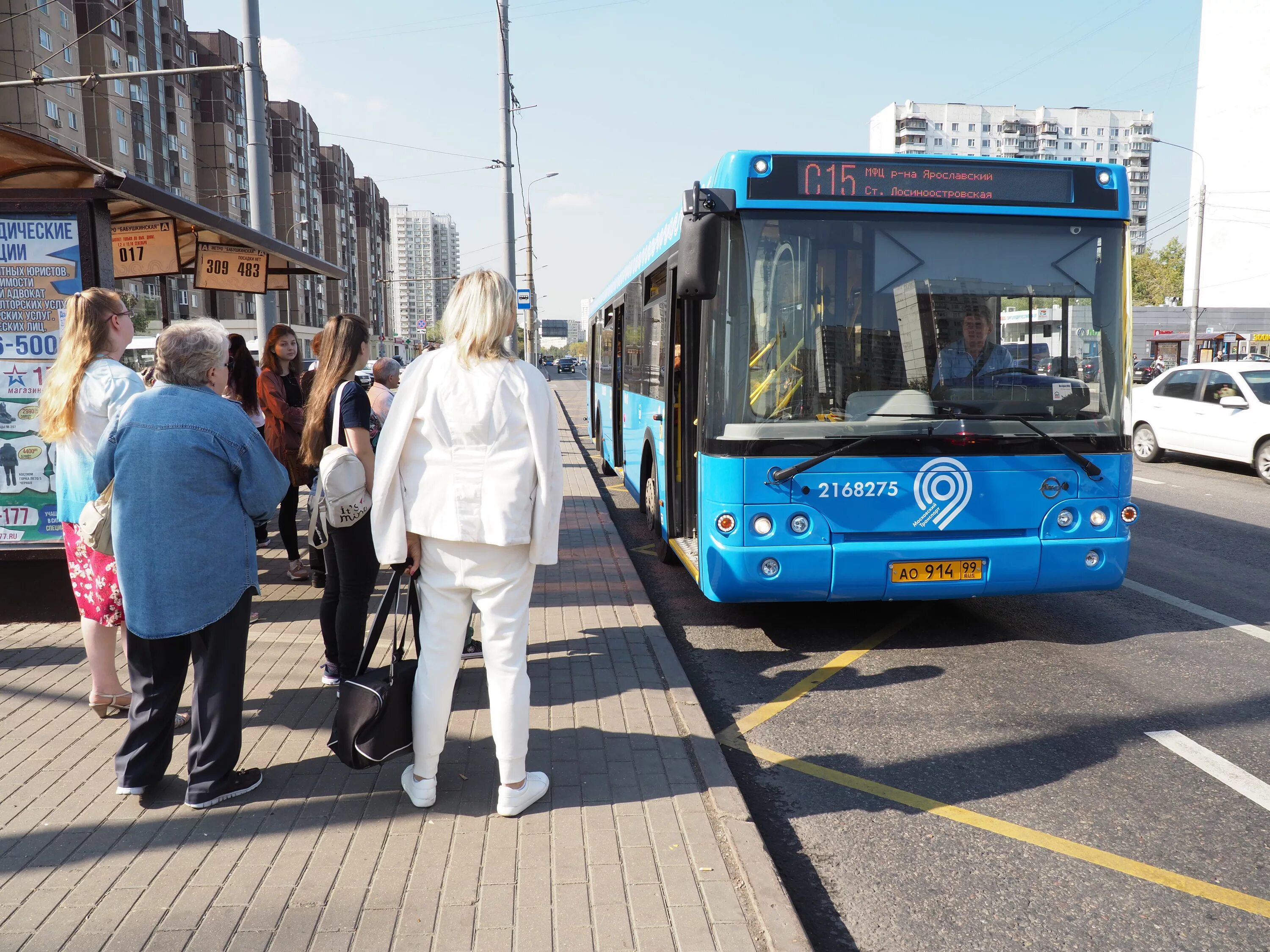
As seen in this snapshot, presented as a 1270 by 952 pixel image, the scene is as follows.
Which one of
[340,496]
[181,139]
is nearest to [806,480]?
[340,496]

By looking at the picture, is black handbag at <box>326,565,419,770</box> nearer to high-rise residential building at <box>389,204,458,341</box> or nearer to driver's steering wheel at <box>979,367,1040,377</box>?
driver's steering wheel at <box>979,367,1040,377</box>

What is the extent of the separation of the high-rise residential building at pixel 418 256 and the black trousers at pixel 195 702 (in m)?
138

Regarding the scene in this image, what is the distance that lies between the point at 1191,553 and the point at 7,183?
984cm

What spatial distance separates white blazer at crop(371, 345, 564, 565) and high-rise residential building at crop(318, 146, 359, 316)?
103860mm

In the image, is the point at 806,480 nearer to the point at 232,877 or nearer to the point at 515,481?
the point at 515,481

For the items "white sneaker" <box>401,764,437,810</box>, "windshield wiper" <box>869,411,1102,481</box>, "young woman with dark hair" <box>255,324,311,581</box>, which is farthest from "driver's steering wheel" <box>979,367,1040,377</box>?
"young woman with dark hair" <box>255,324,311,581</box>

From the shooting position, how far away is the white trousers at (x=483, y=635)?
3553 millimetres

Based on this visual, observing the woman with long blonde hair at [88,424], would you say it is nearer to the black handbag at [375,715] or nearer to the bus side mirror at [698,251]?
the black handbag at [375,715]

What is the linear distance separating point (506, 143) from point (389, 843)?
19112 millimetres

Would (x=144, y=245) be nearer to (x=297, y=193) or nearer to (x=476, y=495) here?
(x=476, y=495)

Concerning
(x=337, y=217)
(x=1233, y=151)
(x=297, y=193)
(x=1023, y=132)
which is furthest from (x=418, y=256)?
(x=1233, y=151)

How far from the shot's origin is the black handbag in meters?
3.65

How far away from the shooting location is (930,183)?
5824 mm

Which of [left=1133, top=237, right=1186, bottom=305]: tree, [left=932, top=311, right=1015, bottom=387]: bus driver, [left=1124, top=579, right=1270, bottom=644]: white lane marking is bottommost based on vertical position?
[left=1124, top=579, right=1270, bottom=644]: white lane marking
